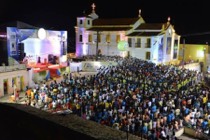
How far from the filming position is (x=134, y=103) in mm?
15766

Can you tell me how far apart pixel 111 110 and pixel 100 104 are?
1077mm

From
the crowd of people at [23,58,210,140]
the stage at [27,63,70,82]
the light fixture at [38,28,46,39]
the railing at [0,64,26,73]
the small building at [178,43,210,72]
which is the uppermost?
the light fixture at [38,28,46,39]

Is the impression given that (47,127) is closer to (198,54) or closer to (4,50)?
(4,50)

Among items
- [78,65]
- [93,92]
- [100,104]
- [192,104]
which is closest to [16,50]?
[78,65]

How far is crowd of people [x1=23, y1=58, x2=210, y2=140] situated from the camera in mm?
13180

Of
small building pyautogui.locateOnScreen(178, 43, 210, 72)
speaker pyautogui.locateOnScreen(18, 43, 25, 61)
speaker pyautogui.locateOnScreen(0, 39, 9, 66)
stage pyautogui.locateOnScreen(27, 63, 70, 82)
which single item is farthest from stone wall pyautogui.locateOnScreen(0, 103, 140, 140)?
small building pyautogui.locateOnScreen(178, 43, 210, 72)

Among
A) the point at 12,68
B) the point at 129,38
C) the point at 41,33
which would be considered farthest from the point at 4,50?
the point at 129,38

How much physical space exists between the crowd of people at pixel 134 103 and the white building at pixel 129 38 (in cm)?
1622

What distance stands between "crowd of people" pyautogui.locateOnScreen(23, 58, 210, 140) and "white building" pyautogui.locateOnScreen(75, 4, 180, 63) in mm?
16218

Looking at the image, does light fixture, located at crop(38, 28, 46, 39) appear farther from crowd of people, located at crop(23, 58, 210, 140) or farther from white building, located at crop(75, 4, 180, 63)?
white building, located at crop(75, 4, 180, 63)

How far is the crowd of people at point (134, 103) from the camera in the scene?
13.2 metres

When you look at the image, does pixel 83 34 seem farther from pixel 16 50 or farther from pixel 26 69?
pixel 26 69

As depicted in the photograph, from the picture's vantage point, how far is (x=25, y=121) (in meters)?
6.90

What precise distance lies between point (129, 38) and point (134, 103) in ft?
80.9
